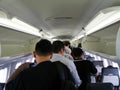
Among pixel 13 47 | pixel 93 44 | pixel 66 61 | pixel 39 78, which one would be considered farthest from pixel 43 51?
pixel 93 44

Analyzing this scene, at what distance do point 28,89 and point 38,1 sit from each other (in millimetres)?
2168

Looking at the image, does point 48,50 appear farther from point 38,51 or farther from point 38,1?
point 38,1

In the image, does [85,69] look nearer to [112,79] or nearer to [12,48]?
[112,79]

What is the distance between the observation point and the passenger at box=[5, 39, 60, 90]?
7.27ft

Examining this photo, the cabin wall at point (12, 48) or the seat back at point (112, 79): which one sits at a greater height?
the cabin wall at point (12, 48)

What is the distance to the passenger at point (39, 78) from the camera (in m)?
2.21

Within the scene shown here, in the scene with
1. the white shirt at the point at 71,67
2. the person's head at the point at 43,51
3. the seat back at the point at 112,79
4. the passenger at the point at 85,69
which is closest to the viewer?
the person's head at the point at 43,51

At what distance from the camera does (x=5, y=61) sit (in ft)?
17.1

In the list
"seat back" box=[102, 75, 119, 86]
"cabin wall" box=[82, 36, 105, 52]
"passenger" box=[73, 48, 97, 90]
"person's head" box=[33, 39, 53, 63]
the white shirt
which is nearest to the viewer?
"person's head" box=[33, 39, 53, 63]

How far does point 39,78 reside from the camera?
2.30 meters

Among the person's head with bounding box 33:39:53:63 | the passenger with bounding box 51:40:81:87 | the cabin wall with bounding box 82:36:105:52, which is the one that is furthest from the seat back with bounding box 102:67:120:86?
the cabin wall with bounding box 82:36:105:52

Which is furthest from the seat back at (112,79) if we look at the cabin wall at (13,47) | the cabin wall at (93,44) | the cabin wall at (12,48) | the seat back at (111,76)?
the cabin wall at (93,44)

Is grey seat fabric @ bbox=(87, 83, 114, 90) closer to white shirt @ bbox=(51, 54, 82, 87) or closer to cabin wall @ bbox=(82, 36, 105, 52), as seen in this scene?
white shirt @ bbox=(51, 54, 82, 87)

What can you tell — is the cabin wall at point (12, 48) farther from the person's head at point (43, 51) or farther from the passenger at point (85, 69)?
the person's head at point (43, 51)
